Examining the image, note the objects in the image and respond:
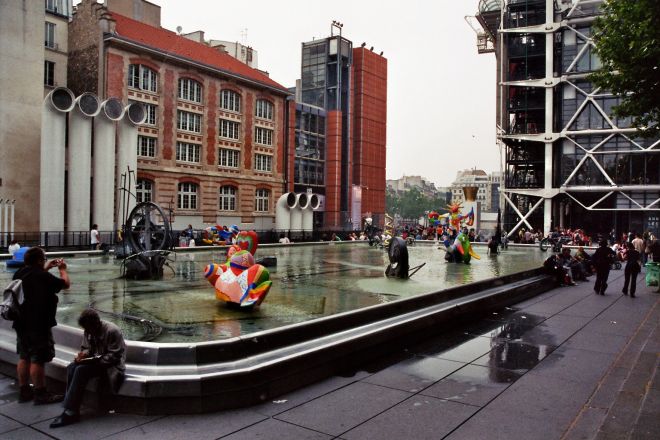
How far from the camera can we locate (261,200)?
5084cm

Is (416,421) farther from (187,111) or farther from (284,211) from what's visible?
(284,211)

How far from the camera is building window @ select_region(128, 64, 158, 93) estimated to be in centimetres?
3922

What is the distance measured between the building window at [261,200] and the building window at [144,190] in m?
11.5

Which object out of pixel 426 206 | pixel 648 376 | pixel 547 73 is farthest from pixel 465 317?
pixel 426 206

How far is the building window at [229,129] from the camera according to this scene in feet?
152

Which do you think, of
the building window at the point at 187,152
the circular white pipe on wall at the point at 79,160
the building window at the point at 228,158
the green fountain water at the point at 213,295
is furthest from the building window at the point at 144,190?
the green fountain water at the point at 213,295

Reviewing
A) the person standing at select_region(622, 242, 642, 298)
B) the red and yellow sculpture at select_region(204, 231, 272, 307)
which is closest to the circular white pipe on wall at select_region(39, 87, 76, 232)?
the red and yellow sculpture at select_region(204, 231, 272, 307)

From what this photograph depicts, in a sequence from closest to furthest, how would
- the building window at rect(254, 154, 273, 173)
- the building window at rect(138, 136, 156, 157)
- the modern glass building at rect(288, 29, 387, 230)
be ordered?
the building window at rect(138, 136, 156, 157) → the building window at rect(254, 154, 273, 173) → the modern glass building at rect(288, 29, 387, 230)

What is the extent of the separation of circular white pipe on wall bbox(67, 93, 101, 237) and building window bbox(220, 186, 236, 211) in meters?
15.8

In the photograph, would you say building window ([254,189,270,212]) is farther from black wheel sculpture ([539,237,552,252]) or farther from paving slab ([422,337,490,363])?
paving slab ([422,337,490,363])

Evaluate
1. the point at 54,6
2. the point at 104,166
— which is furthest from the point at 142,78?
the point at 54,6

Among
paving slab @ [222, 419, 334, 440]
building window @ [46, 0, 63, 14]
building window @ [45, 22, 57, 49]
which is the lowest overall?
paving slab @ [222, 419, 334, 440]

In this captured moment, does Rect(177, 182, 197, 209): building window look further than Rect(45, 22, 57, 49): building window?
Yes

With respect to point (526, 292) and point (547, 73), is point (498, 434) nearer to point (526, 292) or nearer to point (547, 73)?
point (526, 292)
